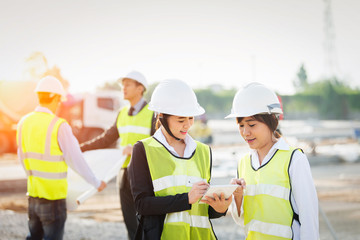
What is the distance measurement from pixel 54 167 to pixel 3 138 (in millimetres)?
15045

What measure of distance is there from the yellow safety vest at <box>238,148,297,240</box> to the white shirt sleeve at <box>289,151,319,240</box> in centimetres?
5

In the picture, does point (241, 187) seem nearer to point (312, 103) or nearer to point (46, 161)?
point (46, 161)

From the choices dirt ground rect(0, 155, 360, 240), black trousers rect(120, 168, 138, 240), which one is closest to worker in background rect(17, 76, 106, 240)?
black trousers rect(120, 168, 138, 240)

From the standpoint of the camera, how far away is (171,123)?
2260 millimetres

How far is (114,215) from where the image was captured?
6914 millimetres

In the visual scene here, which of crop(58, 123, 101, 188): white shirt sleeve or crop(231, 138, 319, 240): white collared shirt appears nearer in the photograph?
crop(231, 138, 319, 240): white collared shirt

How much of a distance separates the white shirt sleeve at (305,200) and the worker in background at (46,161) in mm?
1952

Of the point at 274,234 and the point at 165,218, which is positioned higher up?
the point at 165,218

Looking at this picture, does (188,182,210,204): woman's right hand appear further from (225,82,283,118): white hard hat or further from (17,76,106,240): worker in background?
(17,76,106,240): worker in background

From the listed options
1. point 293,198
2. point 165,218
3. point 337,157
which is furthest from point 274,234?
point 337,157

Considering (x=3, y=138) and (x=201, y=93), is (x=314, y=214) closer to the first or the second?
(x=3, y=138)

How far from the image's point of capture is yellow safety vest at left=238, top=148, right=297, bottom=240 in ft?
7.27

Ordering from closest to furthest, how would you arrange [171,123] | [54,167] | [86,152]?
[171,123] → [54,167] → [86,152]

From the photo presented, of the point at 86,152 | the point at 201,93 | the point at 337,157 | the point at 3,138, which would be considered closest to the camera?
the point at 86,152
